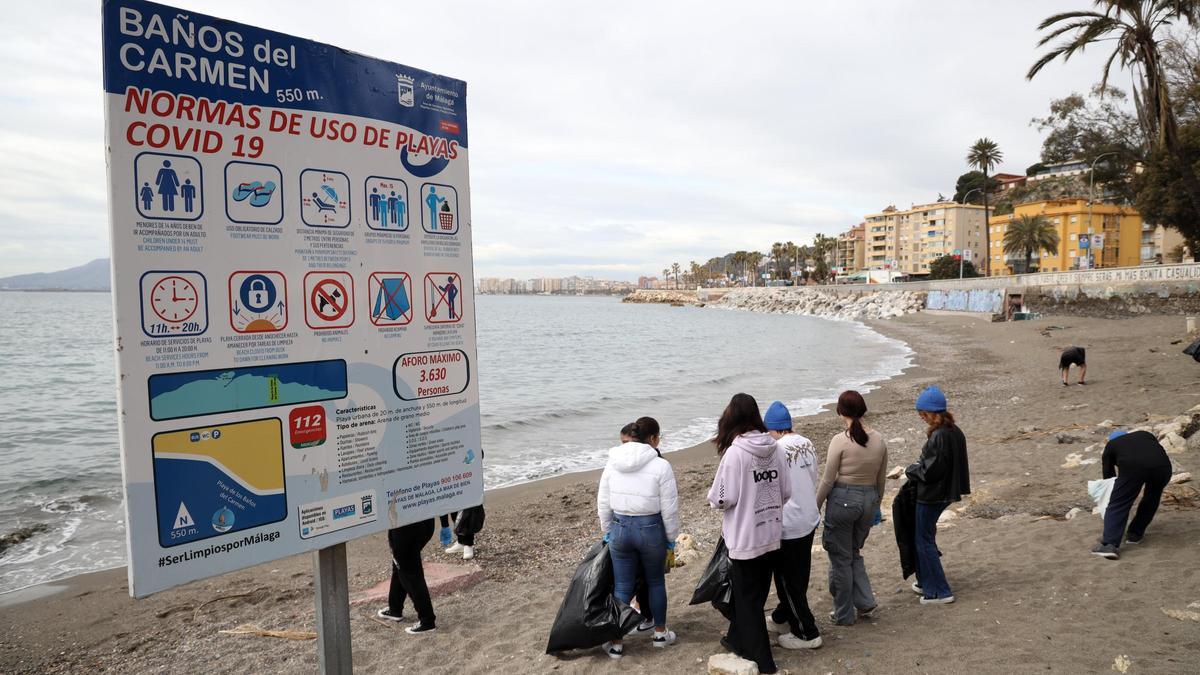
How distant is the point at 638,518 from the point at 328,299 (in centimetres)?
274

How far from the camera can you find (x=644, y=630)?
16.1ft

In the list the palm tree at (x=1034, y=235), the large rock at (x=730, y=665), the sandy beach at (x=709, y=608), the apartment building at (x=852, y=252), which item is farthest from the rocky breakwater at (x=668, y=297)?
the large rock at (x=730, y=665)

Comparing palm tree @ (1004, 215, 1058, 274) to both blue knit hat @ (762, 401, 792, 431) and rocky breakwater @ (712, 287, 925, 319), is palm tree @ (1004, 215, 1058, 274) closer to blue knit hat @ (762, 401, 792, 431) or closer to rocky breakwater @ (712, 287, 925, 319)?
rocky breakwater @ (712, 287, 925, 319)

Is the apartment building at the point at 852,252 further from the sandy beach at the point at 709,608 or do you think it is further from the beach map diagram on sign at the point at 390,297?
the beach map diagram on sign at the point at 390,297

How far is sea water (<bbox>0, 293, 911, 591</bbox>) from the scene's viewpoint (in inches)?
413

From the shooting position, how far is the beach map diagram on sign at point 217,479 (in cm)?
212

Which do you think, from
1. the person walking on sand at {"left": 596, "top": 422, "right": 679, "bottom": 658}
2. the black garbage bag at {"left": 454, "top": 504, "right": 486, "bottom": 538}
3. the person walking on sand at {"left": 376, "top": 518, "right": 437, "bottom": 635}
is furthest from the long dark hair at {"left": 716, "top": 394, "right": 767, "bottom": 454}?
the black garbage bag at {"left": 454, "top": 504, "right": 486, "bottom": 538}

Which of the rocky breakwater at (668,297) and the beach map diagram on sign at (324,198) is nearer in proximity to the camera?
the beach map diagram on sign at (324,198)

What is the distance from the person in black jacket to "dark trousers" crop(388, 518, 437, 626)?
3.57 meters

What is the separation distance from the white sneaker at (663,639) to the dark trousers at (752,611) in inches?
25.4

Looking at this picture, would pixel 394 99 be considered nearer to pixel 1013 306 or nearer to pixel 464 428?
pixel 464 428

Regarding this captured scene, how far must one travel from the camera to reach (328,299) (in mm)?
2434

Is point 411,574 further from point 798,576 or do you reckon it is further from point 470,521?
point 798,576

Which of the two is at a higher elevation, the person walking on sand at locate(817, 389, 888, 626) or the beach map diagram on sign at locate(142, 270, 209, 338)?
the beach map diagram on sign at locate(142, 270, 209, 338)
